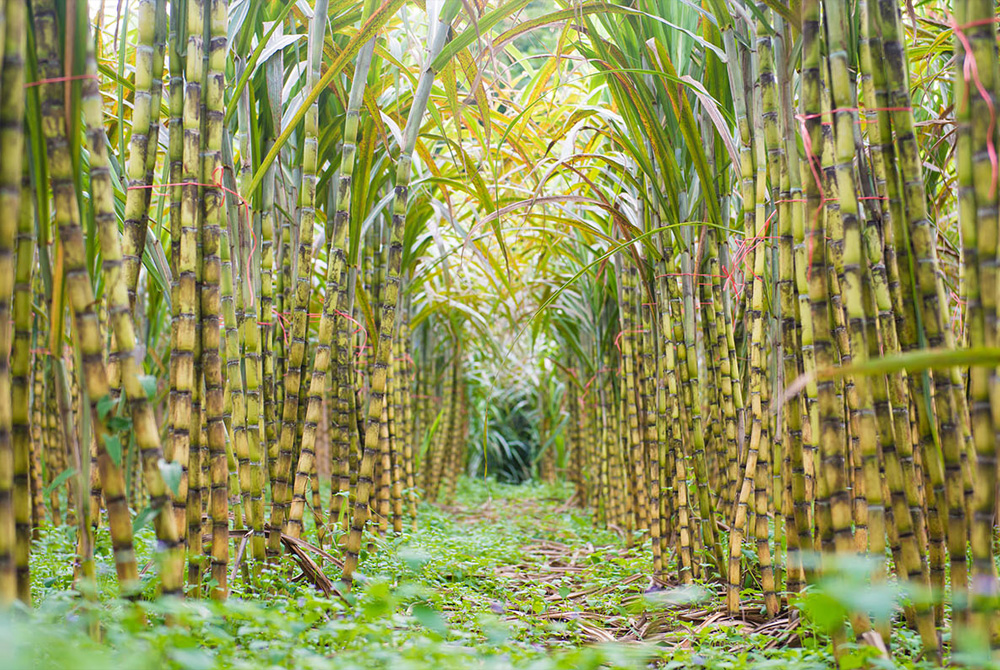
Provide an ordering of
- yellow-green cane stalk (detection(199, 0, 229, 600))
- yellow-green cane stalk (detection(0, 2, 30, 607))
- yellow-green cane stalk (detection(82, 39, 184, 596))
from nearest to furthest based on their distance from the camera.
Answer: yellow-green cane stalk (detection(0, 2, 30, 607))
yellow-green cane stalk (detection(82, 39, 184, 596))
yellow-green cane stalk (detection(199, 0, 229, 600))

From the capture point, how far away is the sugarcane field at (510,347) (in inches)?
35.4

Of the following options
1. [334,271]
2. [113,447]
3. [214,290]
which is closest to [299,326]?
[334,271]

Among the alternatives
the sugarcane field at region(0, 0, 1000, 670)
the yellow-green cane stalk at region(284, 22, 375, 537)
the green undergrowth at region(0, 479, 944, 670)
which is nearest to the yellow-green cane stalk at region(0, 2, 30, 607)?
the sugarcane field at region(0, 0, 1000, 670)

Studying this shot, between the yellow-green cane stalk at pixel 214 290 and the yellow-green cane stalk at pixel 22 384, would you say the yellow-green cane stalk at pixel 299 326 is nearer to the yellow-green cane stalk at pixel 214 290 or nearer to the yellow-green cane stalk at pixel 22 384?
the yellow-green cane stalk at pixel 214 290

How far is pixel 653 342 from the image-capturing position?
2.32 metres

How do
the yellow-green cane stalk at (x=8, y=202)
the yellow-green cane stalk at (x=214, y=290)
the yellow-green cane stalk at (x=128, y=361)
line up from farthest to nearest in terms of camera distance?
the yellow-green cane stalk at (x=214, y=290), the yellow-green cane stalk at (x=128, y=361), the yellow-green cane stalk at (x=8, y=202)

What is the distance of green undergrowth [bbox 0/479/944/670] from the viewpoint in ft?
2.78

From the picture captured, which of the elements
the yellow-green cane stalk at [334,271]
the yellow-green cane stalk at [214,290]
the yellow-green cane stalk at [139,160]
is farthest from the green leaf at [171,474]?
the yellow-green cane stalk at [334,271]

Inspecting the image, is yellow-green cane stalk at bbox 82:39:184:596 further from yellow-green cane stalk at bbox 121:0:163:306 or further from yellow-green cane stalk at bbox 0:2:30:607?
yellow-green cane stalk at bbox 121:0:163:306

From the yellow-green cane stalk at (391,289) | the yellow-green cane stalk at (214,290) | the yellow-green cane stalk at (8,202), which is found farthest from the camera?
the yellow-green cane stalk at (391,289)

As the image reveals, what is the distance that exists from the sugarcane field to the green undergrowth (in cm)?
1

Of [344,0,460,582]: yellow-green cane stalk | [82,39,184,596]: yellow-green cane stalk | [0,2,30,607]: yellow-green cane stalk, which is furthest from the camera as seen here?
[344,0,460,582]: yellow-green cane stalk

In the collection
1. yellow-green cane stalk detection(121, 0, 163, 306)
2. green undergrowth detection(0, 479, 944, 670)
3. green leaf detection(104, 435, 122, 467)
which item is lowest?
green undergrowth detection(0, 479, 944, 670)

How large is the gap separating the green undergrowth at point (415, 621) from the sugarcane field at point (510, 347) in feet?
0.04
